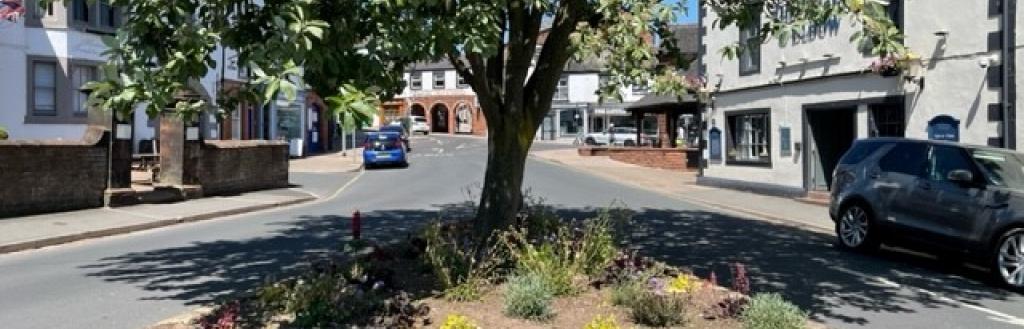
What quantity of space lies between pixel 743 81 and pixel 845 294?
15899 millimetres

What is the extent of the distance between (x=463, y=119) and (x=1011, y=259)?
75923 mm

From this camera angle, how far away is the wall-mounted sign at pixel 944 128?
1576cm

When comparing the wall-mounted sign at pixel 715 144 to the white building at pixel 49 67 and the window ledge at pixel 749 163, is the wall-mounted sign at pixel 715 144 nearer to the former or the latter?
the window ledge at pixel 749 163

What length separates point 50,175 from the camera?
16.5 meters

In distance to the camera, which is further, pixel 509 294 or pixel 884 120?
pixel 884 120

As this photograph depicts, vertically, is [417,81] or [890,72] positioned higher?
[417,81]

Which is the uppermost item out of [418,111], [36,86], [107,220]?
[418,111]

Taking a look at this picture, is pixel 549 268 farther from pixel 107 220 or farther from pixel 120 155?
pixel 120 155

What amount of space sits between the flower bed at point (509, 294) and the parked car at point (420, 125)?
233ft

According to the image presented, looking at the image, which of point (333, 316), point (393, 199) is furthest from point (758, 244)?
point (393, 199)

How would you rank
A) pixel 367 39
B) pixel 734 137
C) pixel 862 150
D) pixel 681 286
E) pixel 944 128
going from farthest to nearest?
pixel 734 137 → pixel 944 128 → pixel 862 150 → pixel 681 286 → pixel 367 39

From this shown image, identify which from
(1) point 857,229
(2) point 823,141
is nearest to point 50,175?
(1) point 857,229

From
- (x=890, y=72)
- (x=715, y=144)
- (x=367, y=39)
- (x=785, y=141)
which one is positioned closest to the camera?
(x=367, y=39)

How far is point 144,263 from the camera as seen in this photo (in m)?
11.0
